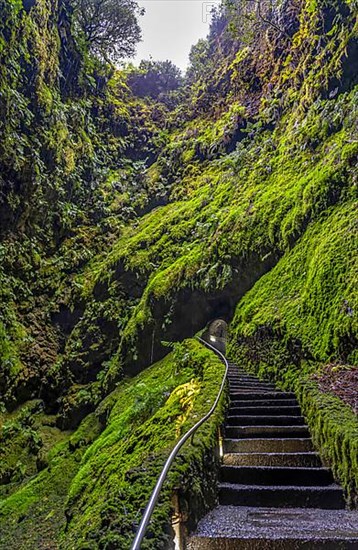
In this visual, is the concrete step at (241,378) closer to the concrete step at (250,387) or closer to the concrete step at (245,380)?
the concrete step at (245,380)

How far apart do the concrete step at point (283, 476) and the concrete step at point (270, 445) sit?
1.80ft

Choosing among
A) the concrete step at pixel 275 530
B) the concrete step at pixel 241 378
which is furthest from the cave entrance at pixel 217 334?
the concrete step at pixel 275 530

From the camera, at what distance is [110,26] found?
21.1 meters

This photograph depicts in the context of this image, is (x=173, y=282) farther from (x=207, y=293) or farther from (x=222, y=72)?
(x=222, y=72)

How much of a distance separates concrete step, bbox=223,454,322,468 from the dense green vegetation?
0.77 ft

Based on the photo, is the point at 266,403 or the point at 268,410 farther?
the point at 266,403

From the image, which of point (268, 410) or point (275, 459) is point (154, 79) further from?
point (275, 459)

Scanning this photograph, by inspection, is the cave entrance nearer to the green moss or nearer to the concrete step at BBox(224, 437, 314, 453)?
the green moss

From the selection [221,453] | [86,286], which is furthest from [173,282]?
[221,453]

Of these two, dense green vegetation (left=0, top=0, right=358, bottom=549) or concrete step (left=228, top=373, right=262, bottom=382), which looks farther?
concrete step (left=228, top=373, right=262, bottom=382)

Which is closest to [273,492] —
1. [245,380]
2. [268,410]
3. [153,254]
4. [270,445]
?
[270,445]

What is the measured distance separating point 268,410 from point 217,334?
5113mm

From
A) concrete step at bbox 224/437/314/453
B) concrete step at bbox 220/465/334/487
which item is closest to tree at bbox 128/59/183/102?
concrete step at bbox 224/437/314/453

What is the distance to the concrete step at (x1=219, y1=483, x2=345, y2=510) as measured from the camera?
150 inches
